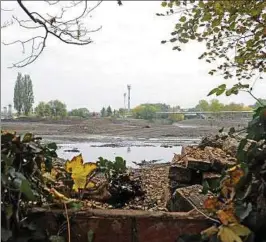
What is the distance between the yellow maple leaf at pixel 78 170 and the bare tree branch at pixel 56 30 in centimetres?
37

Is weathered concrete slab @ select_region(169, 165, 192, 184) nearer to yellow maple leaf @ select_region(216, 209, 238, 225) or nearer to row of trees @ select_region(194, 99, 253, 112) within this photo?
row of trees @ select_region(194, 99, 253, 112)

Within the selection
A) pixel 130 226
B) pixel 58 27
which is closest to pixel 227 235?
pixel 130 226

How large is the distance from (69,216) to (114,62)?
0.69 m

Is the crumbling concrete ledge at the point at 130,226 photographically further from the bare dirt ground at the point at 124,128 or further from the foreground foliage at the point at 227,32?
the foreground foliage at the point at 227,32

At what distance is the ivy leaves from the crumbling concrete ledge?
3.05 feet

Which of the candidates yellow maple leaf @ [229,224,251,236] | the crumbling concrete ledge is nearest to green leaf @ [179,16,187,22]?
the crumbling concrete ledge

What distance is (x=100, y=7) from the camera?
3.61ft

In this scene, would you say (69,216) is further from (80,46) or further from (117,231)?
(80,46)

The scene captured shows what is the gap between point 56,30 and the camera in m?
1.16

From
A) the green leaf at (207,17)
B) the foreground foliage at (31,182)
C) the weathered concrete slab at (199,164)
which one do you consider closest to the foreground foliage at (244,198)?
the foreground foliage at (31,182)

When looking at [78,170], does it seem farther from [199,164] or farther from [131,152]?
[131,152]

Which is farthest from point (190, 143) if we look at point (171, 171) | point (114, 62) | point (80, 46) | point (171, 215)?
point (171, 215)

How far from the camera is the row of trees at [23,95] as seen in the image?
45.4 inches

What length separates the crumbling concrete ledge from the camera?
0.81m
